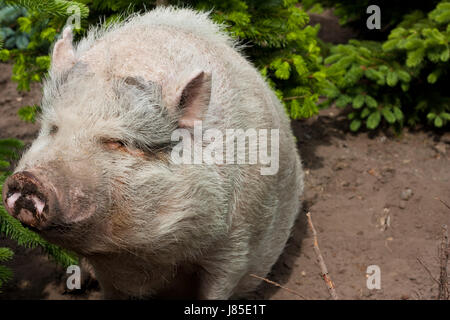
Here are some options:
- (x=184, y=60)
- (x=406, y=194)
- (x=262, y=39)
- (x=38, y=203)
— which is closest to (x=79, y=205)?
(x=38, y=203)

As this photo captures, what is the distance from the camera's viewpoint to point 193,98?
2.98 metres

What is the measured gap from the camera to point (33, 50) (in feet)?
17.1

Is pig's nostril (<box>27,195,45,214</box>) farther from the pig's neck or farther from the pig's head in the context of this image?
the pig's neck

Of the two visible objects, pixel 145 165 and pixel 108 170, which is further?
pixel 145 165

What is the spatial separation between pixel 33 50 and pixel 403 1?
423 centimetres

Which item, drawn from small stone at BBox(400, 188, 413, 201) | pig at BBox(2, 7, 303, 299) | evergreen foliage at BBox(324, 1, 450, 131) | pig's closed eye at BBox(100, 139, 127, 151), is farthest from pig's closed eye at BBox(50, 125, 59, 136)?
small stone at BBox(400, 188, 413, 201)

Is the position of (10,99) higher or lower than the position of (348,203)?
higher

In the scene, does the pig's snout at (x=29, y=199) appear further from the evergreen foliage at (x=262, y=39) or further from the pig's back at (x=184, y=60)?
the evergreen foliage at (x=262, y=39)

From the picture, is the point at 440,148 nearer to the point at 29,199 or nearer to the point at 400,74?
the point at 400,74

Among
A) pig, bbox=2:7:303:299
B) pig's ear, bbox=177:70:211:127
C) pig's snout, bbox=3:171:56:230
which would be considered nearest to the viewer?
pig's snout, bbox=3:171:56:230

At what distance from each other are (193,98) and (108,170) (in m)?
0.61

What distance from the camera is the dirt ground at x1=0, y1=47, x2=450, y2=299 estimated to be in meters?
4.55
